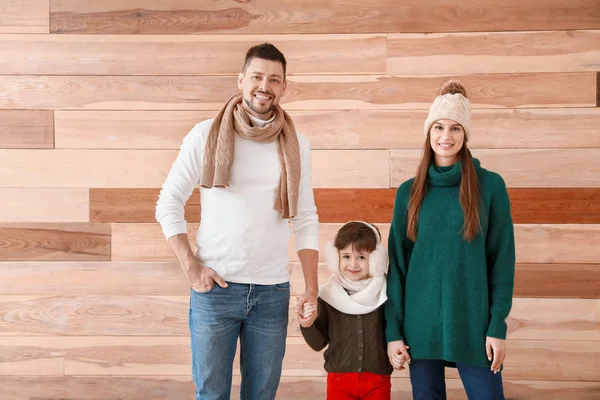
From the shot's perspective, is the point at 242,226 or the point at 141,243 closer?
the point at 242,226

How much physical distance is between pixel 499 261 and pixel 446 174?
28 centimetres

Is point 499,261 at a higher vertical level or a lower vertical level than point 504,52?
lower

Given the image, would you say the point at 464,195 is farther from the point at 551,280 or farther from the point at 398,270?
the point at 551,280

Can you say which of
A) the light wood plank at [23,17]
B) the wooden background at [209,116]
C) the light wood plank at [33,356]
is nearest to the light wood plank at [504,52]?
the wooden background at [209,116]

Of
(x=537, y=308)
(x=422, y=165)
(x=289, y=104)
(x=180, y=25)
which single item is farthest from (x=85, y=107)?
(x=537, y=308)

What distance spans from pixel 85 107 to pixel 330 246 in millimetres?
1294

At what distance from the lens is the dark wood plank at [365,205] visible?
7.84 ft

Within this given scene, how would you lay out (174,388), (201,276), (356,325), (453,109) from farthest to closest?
(174,388)
(356,325)
(453,109)
(201,276)

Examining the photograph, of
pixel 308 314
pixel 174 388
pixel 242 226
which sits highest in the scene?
pixel 242 226

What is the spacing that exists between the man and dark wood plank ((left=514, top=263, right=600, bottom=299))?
1.12 meters

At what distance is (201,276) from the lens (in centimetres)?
158

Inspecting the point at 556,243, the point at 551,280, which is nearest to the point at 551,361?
the point at 551,280

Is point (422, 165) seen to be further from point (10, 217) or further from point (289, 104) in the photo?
point (10, 217)

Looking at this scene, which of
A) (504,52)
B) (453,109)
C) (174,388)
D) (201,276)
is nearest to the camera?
(201,276)
